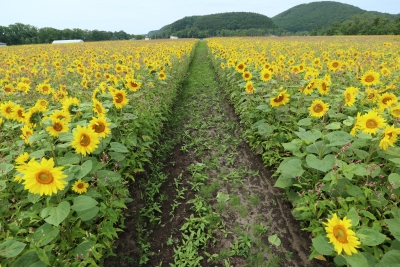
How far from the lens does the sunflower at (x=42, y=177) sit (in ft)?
5.89

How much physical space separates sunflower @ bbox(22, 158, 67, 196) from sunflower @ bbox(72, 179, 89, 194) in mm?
487

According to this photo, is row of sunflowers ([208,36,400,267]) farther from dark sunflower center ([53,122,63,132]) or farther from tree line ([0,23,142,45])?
tree line ([0,23,142,45])

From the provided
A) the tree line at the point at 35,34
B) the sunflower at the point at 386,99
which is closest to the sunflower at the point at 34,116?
the sunflower at the point at 386,99

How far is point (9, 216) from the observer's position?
238 cm

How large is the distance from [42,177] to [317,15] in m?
173

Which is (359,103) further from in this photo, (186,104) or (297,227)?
(186,104)

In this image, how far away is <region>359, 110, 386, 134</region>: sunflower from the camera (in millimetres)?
2617

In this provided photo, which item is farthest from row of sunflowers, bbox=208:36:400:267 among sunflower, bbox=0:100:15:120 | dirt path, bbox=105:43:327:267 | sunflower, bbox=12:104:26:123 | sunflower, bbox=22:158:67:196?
sunflower, bbox=0:100:15:120

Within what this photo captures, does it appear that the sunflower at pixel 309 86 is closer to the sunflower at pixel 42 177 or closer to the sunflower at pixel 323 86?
the sunflower at pixel 323 86

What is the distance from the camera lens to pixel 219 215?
3.51 m

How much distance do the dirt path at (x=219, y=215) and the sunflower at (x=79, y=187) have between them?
111 centimetres

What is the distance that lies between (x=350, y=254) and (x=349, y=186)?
A: 111 cm

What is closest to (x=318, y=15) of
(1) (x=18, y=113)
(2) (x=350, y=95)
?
(2) (x=350, y=95)

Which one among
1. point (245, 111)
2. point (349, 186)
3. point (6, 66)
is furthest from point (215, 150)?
point (6, 66)
